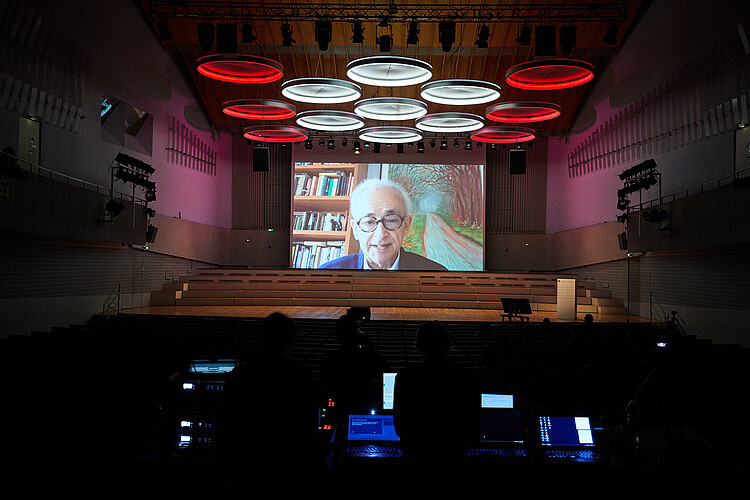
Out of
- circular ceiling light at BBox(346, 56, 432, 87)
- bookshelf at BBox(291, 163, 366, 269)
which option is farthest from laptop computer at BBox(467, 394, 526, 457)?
bookshelf at BBox(291, 163, 366, 269)

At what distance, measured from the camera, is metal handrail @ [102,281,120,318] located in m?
15.9

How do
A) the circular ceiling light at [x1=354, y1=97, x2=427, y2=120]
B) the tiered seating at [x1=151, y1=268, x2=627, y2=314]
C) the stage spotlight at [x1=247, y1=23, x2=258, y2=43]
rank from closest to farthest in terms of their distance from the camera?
A: the stage spotlight at [x1=247, y1=23, x2=258, y2=43]
the circular ceiling light at [x1=354, y1=97, x2=427, y2=120]
the tiered seating at [x1=151, y1=268, x2=627, y2=314]

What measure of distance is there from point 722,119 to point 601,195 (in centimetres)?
804

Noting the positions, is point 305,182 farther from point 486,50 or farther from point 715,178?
point 715,178

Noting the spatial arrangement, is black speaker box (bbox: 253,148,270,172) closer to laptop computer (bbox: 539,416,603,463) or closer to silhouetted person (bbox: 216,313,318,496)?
laptop computer (bbox: 539,416,603,463)

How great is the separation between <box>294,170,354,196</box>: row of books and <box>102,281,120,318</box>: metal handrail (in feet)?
28.5

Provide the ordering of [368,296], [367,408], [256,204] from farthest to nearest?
[256,204] < [368,296] < [367,408]

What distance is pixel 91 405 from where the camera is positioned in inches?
254

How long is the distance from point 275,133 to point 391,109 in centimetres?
458

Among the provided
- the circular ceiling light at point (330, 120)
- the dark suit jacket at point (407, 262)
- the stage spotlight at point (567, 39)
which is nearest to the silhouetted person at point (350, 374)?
the stage spotlight at point (567, 39)


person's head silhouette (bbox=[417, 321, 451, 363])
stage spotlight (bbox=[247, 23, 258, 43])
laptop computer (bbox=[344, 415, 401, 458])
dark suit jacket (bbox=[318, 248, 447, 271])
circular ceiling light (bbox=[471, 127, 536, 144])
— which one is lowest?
laptop computer (bbox=[344, 415, 401, 458])

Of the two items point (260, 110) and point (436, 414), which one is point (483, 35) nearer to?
point (260, 110)

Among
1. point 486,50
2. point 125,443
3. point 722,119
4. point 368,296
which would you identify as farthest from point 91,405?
point 486,50

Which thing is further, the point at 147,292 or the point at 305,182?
the point at 305,182
